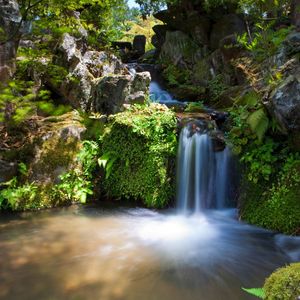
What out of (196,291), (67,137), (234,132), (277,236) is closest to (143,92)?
(67,137)

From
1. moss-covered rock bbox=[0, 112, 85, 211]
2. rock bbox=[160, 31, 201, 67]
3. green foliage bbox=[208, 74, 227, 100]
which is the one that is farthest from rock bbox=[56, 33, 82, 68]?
rock bbox=[160, 31, 201, 67]

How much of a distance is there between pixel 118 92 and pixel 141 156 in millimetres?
1778

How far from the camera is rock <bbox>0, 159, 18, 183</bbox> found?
718cm

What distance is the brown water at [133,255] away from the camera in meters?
4.10

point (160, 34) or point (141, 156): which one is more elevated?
point (160, 34)

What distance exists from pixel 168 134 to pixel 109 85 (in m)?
2.02

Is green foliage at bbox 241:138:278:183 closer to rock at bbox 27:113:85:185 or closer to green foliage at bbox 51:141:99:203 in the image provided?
green foliage at bbox 51:141:99:203

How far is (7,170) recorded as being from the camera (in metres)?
7.25

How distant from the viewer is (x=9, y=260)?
193 inches

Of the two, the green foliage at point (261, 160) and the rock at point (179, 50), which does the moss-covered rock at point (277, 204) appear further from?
the rock at point (179, 50)

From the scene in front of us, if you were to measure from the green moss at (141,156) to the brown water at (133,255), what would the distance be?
0.66 metres

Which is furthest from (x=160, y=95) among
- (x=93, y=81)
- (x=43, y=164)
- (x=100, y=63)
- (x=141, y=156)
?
(x=43, y=164)

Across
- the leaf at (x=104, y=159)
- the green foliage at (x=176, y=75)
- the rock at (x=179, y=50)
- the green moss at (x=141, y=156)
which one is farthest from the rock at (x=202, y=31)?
the leaf at (x=104, y=159)

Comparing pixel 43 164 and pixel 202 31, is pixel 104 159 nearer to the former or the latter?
pixel 43 164
